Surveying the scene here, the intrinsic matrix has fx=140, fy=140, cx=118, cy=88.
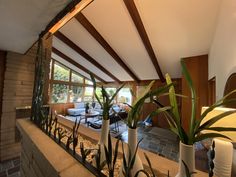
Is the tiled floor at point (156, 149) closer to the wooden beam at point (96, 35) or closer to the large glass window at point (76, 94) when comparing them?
the wooden beam at point (96, 35)

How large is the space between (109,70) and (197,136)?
6.71m

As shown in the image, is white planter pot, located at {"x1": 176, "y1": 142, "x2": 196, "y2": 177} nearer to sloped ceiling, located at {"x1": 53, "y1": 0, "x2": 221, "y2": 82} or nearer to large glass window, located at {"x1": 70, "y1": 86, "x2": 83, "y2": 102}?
sloped ceiling, located at {"x1": 53, "y1": 0, "x2": 221, "y2": 82}

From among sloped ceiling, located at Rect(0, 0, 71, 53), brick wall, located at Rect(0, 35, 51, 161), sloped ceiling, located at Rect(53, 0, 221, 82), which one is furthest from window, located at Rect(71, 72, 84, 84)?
sloped ceiling, located at Rect(0, 0, 71, 53)

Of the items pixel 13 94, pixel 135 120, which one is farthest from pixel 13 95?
pixel 135 120

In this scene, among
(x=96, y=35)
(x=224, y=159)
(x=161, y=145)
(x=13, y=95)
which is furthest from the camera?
(x=96, y=35)

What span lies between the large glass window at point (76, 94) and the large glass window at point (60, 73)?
2.63ft

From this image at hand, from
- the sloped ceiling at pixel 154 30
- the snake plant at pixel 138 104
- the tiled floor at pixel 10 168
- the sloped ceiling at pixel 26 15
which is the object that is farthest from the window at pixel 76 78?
the snake plant at pixel 138 104

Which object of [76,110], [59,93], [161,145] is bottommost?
[161,145]

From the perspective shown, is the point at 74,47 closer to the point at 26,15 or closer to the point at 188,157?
the point at 26,15

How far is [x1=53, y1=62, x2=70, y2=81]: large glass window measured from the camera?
25.3 ft

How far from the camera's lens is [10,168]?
106 inches

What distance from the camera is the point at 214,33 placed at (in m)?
3.27

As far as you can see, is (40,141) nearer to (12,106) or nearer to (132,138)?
(132,138)

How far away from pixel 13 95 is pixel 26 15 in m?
2.26
